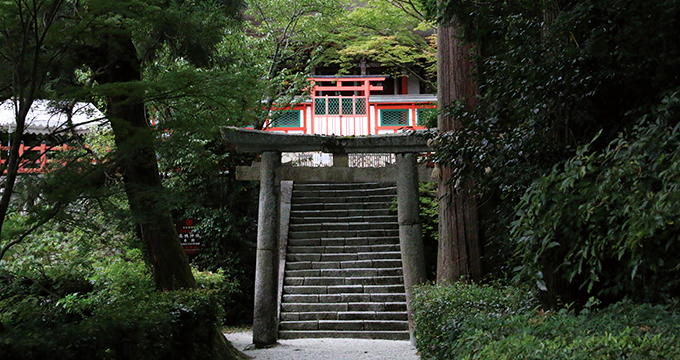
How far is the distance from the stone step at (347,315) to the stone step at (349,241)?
1963mm

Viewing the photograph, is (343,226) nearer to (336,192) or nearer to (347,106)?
(336,192)

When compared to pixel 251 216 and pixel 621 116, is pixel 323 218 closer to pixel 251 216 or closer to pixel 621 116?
pixel 251 216

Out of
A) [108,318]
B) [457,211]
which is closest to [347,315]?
[457,211]

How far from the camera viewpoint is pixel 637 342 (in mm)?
2635

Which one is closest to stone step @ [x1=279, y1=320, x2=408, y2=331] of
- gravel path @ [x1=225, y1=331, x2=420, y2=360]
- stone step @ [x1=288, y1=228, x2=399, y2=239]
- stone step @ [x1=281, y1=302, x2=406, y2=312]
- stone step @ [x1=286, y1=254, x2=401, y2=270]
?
stone step @ [x1=281, y1=302, x2=406, y2=312]

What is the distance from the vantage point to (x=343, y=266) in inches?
485

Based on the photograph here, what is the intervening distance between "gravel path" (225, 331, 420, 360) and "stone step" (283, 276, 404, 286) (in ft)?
5.05

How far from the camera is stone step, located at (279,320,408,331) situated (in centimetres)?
1092

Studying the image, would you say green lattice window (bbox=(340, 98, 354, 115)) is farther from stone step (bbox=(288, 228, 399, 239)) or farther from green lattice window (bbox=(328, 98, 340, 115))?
stone step (bbox=(288, 228, 399, 239))

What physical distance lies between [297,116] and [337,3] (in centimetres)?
416

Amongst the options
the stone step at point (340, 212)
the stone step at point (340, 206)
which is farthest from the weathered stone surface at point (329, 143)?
the stone step at point (340, 206)

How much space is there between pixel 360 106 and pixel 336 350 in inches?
397

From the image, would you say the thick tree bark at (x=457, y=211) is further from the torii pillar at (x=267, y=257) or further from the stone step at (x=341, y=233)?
the stone step at (x=341, y=233)

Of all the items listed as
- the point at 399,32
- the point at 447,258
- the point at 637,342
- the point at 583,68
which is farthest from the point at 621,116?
the point at 399,32
